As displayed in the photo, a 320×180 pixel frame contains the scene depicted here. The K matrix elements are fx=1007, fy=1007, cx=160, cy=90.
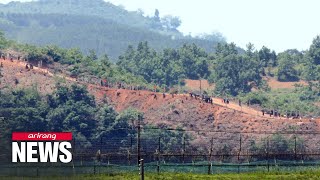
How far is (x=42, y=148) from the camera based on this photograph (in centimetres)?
6719

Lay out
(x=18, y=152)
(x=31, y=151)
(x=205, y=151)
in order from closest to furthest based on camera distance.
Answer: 1. (x=18, y=152)
2. (x=31, y=151)
3. (x=205, y=151)

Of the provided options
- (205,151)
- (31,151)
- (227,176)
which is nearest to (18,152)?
(31,151)

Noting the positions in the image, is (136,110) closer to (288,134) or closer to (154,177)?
(288,134)

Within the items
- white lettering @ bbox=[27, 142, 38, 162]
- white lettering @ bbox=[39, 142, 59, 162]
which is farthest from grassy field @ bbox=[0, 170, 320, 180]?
white lettering @ bbox=[39, 142, 59, 162]

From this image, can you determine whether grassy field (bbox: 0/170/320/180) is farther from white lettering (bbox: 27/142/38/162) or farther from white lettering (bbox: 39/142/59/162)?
white lettering (bbox: 39/142/59/162)

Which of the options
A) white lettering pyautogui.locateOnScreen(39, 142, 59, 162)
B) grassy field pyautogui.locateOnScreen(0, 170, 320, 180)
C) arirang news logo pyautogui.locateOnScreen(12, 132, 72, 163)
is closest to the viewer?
white lettering pyautogui.locateOnScreen(39, 142, 59, 162)

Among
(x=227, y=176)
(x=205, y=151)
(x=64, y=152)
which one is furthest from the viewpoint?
(x=205, y=151)

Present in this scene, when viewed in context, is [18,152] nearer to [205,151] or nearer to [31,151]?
[31,151]

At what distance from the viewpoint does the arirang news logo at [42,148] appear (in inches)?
2640

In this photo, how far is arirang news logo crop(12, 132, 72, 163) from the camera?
220 ft

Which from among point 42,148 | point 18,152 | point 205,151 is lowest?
point 205,151

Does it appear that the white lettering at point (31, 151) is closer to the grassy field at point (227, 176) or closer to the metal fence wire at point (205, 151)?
the grassy field at point (227, 176)

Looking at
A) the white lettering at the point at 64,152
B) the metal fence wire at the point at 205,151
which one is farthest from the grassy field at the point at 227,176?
the white lettering at the point at 64,152

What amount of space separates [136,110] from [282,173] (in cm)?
10068
